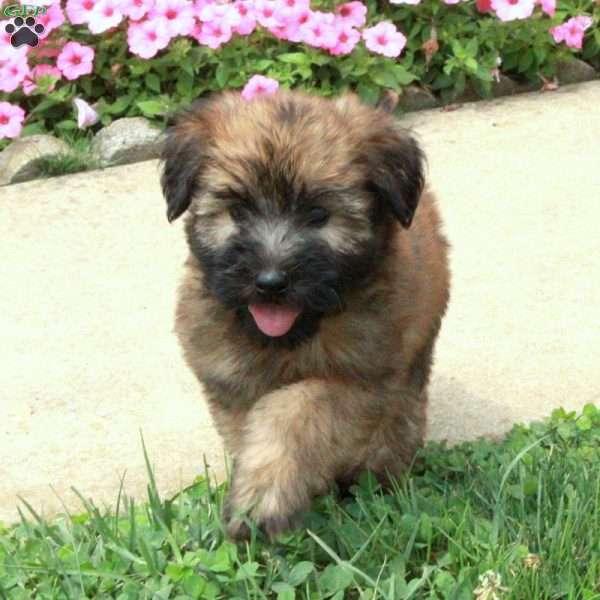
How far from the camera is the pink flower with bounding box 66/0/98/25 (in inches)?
244

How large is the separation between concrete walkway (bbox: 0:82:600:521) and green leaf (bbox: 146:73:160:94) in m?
0.47

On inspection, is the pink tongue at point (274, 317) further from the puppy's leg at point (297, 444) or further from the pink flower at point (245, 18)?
the pink flower at point (245, 18)

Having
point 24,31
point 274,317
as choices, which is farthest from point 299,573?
point 24,31

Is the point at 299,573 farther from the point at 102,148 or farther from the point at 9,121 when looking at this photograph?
the point at 9,121

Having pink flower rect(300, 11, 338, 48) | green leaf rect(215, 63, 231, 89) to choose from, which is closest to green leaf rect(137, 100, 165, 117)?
green leaf rect(215, 63, 231, 89)

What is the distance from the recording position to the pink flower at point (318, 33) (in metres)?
6.12

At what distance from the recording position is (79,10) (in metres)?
6.22

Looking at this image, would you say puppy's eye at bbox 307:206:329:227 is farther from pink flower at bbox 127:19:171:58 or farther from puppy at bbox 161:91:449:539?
pink flower at bbox 127:19:171:58

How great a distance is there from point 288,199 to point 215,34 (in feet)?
10.4

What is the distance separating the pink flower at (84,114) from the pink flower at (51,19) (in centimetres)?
39

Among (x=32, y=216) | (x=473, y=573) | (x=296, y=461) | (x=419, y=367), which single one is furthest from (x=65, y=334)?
(x=473, y=573)

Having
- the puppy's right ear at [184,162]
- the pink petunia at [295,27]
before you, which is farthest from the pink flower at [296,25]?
the puppy's right ear at [184,162]

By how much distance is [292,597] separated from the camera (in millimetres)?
2971

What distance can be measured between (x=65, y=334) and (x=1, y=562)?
156 cm
